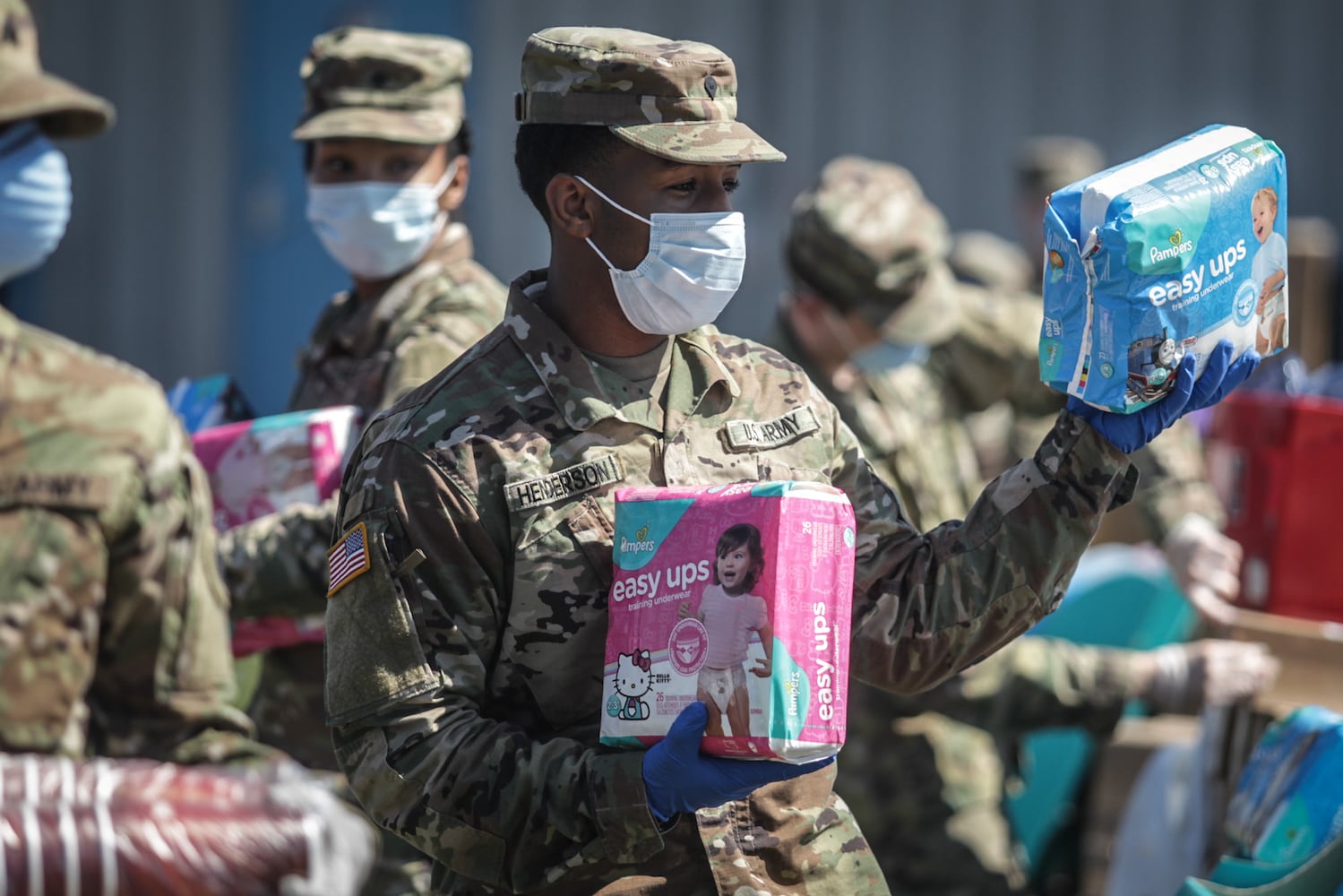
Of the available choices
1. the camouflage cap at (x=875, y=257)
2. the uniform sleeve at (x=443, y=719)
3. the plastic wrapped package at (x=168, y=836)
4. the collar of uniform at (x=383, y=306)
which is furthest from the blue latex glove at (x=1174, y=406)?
the camouflage cap at (x=875, y=257)

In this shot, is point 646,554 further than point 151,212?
No

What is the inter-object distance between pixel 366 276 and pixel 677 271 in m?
1.77

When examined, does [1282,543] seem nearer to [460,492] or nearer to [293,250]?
[460,492]

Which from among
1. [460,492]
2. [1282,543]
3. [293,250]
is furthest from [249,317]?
[460,492]

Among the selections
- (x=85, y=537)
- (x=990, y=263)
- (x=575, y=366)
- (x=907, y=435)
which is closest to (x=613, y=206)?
(x=575, y=366)

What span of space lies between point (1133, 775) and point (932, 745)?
2.75 feet

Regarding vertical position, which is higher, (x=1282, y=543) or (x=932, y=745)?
(x=1282, y=543)

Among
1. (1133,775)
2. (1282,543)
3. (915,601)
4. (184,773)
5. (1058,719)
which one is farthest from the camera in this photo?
(1133,775)

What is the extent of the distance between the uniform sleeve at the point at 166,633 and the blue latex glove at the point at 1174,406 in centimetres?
136

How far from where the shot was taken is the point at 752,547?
2.27 metres

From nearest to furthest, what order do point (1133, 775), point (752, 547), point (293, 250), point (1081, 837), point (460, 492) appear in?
1. point (752, 547)
2. point (460, 492)
3. point (1133, 775)
4. point (1081, 837)
5. point (293, 250)

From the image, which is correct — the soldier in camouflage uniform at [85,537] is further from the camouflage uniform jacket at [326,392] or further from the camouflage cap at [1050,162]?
the camouflage cap at [1050,162]

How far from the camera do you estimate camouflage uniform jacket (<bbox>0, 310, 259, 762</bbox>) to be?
2570 mm

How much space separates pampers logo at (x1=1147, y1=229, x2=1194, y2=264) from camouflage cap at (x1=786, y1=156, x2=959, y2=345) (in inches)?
94.1
